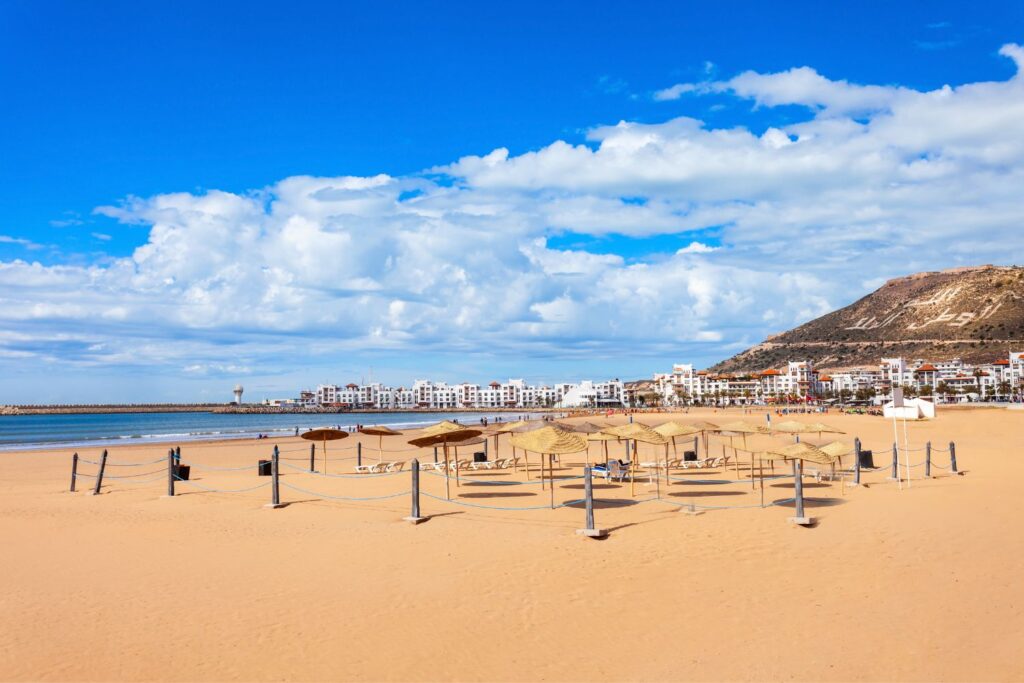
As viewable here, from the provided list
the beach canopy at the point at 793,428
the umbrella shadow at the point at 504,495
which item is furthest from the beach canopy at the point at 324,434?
the beach canopy at the point at 793,428

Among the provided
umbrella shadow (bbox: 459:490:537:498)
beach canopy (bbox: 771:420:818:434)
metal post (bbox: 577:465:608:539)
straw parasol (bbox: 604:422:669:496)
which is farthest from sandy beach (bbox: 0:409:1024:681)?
beach canopy (bbox: 771:420:818:434)

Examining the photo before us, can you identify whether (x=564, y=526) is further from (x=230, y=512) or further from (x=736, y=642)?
(x=230, y=512)

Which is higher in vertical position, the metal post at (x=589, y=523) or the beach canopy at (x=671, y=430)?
the beach canopy at (x=671, y=430)

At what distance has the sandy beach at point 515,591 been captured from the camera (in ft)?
22.8

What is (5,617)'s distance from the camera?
8.09 m

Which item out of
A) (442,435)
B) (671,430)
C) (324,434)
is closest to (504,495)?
(442,435)

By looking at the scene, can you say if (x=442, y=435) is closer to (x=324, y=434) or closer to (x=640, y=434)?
(x=640, y=434)

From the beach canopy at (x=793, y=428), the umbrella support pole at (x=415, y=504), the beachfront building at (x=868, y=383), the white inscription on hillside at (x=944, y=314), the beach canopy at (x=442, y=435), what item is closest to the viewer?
the umbrella support pole at (x=415, y=504)

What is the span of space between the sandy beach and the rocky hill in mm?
121529

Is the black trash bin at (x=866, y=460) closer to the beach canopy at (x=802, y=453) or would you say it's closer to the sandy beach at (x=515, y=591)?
the sandy beach at (x=515, y=591)

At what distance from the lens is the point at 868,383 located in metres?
116

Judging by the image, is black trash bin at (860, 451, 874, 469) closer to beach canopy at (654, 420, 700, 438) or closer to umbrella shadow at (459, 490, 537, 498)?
beach canopy at (654, 420, 700, 438)

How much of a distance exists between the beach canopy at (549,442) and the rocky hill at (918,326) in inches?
4781

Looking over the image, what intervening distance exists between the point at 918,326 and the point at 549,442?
151 metres
